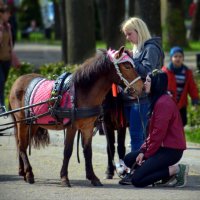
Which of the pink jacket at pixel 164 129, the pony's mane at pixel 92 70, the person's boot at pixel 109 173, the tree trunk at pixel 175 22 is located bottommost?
the tree trunk at pixel 175 22

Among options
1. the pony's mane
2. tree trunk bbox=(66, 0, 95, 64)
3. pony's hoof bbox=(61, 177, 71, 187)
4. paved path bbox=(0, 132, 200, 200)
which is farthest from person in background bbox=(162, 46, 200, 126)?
tree trunk bbox=(66, 0, 95, 64)

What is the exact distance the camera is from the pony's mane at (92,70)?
985 cm

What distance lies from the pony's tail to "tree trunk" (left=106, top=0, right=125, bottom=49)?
1138 centimetres

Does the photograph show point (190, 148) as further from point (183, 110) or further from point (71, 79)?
point (71, 79)

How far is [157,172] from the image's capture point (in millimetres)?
9930

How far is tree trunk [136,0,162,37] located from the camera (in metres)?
18.7

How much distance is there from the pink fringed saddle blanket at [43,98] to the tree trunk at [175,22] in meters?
22.8

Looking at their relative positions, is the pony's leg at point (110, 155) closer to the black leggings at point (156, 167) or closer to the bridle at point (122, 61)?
the black leggings at point (156, 167)

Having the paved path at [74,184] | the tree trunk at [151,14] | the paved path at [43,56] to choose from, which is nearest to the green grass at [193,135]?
the paved path at [74,184]

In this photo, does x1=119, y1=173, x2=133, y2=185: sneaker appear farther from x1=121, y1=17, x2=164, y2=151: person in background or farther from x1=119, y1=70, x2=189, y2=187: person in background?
x1=121, y1=17, x2=164, y2=151: person in background

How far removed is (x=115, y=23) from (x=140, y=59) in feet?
49.4

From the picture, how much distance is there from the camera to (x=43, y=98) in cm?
1032

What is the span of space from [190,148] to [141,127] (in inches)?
107

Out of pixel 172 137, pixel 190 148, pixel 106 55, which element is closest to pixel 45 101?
pixel 106 55
